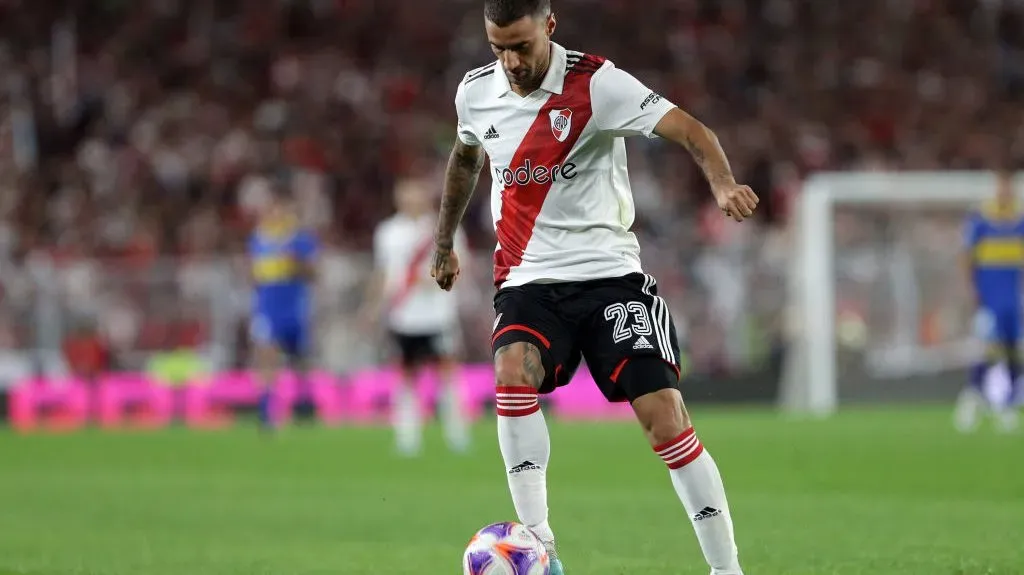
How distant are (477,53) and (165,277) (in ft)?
22.6

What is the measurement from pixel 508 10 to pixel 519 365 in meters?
1.22

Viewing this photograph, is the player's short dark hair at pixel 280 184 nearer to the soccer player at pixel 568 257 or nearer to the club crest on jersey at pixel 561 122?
the soccer player at pixel 568 257

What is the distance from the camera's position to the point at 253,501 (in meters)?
10.5

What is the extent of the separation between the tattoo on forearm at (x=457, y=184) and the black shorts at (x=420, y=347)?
9.68 meters

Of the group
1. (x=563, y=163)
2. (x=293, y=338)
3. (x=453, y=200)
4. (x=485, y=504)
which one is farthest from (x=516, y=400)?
(x=293, y=338)

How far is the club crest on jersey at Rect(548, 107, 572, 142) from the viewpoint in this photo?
558cm

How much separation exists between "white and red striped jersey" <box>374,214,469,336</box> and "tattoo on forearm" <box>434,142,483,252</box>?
9.45 meters

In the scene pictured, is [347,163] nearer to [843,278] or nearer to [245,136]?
[245,136]

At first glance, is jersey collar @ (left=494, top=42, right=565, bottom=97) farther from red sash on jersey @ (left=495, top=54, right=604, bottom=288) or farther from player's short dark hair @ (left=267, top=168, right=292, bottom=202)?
player's short dark hair @ (left=267, top=168, right=292, bottom=202)

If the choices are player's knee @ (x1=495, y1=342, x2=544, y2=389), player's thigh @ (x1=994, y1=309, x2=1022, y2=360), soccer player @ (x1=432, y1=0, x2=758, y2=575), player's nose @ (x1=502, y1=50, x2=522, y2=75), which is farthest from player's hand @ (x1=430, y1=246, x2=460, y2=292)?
player's thigh @ (x1=994, y1=309, x2=1022, y2=360)

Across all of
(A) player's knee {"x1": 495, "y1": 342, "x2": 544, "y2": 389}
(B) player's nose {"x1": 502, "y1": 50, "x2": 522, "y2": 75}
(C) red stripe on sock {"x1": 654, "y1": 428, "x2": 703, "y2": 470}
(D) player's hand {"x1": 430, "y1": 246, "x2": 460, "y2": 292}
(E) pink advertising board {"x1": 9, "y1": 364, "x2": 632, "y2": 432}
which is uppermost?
(B) player's nose {"x1": 502, "y1": 50, "x2": 522, "y2": 75}

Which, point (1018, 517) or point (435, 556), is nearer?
point (435, 556)

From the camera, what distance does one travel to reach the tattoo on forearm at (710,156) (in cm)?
514

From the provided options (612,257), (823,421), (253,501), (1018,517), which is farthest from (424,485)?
(823,421)
